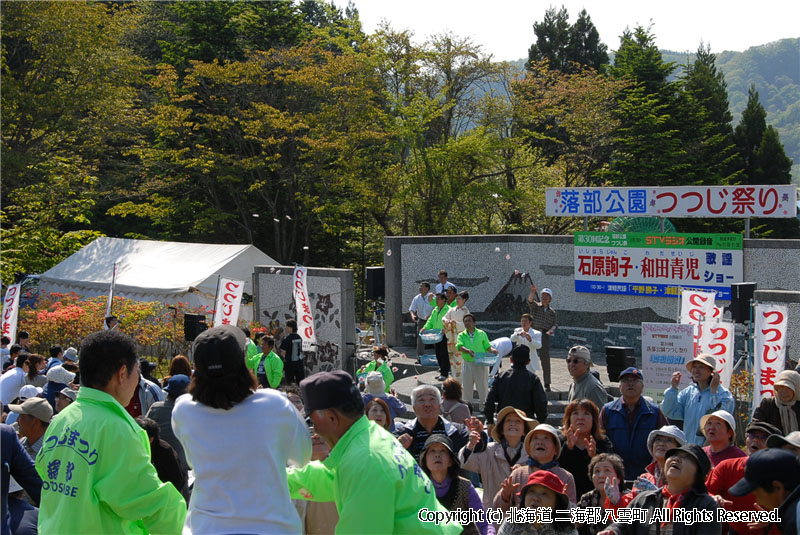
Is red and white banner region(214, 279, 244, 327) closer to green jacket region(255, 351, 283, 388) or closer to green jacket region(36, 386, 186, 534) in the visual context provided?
green jacket region(255, 351, 283, 388)

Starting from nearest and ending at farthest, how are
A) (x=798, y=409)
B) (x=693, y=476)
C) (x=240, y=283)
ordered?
(x=693, y=476)
(x=798, y=409)
(x=240, y=283)

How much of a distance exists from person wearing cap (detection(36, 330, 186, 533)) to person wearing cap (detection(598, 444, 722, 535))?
2311 mm

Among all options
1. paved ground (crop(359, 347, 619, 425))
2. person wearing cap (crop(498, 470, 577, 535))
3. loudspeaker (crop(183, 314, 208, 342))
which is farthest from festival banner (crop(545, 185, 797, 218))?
person wearing cap (crop(498, 470, 577, 535))

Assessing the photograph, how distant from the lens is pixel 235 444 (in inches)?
104

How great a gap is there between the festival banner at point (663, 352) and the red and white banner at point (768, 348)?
121 centimetres

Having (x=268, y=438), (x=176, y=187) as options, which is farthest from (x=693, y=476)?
(x=176, y=187)

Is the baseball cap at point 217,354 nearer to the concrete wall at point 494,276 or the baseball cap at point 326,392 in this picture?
the baseball cap at point 326,392

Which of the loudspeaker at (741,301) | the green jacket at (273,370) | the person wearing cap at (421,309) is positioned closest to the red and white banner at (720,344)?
the loudspeaker at (741,301)

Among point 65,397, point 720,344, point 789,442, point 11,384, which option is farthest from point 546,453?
point 11,384

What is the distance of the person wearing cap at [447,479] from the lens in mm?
4090

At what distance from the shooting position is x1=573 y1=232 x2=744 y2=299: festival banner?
1412 centimetres

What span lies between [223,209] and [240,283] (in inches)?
668

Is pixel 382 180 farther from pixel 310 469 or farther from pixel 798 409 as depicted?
pixel 310 469

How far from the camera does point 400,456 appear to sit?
2650 mm
